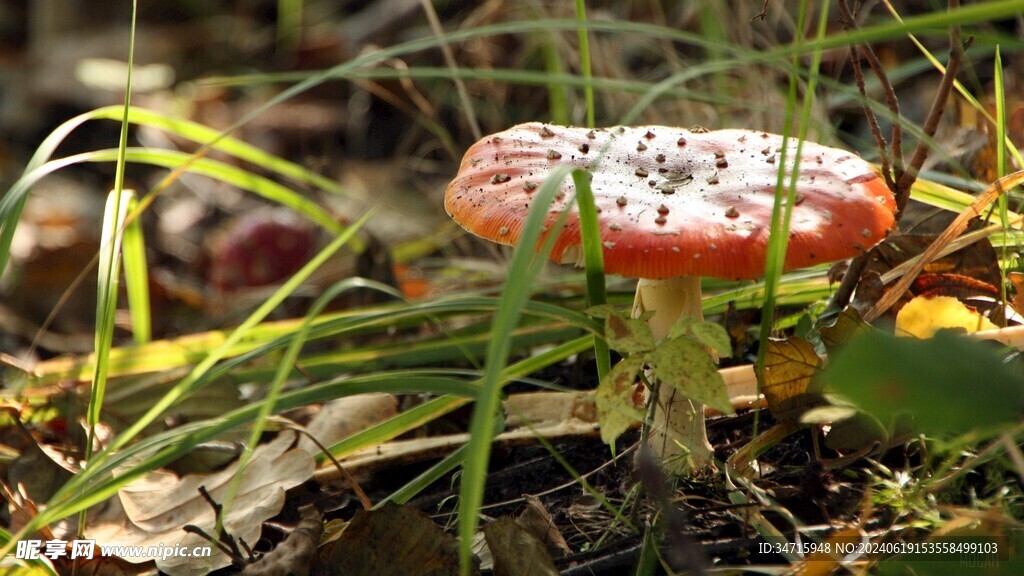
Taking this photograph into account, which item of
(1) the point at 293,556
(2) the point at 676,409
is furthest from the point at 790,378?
(1) the point at 293,556

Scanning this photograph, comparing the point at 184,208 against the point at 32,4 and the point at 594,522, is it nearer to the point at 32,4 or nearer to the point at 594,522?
the point at 32,4

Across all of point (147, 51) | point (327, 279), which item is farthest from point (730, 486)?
point (147, 51)

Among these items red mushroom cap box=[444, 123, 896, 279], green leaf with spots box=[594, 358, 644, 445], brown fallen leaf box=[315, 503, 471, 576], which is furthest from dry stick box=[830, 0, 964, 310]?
brown fallen leaf box=[315, 503, 471, 576]

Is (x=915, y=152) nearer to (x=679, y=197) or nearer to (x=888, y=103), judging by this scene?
(x=888, y=103)

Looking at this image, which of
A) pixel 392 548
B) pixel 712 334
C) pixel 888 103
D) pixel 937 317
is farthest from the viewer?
pixel 888 103

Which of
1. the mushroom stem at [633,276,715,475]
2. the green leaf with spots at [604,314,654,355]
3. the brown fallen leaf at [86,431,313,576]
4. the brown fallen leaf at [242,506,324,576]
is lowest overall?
the brown fallen leaf at [86,431,313,576]

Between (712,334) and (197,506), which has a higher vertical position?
(712,334)

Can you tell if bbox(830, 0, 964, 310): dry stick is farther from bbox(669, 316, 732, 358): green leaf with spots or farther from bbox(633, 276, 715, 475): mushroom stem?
bbox(669, 316, 732, 358): green leaf with spots
